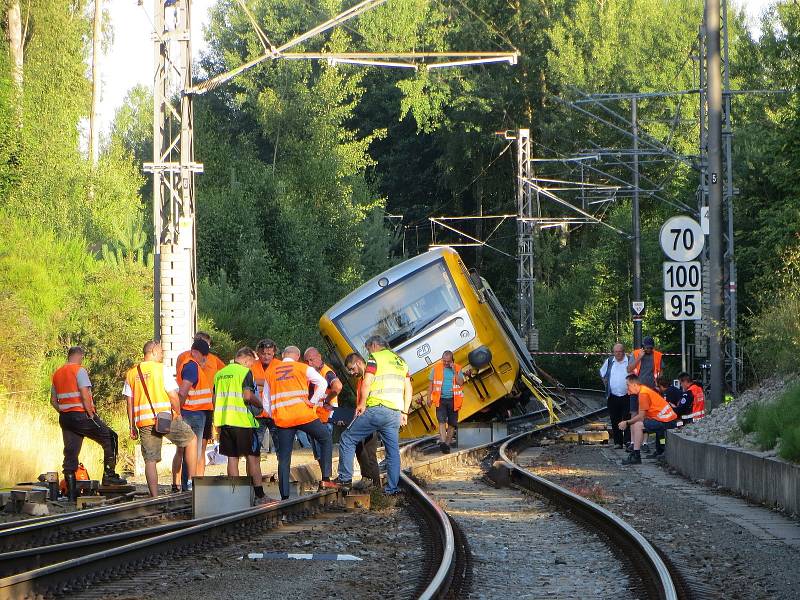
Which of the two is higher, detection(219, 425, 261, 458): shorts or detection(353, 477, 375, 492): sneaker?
detection(219, 425, 261, 458): shorts

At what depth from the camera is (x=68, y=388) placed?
15.9 metres

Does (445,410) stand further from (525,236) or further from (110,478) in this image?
(525,236)

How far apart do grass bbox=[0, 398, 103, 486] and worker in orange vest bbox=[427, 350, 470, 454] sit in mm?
5567

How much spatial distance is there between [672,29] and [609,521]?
170 feet

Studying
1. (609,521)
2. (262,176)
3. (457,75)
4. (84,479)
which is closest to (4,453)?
(84,479)

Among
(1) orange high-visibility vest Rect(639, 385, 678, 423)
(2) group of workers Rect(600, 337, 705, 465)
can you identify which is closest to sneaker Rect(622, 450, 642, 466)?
Answer: (2) group of workers Rect(600, 337, 705, 465)

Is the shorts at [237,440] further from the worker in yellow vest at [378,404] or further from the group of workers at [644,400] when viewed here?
the group of workers at [644,400]

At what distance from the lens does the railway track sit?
8977mm

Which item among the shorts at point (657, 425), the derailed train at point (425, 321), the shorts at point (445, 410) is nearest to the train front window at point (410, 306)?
the derailed train at point (425, 321)

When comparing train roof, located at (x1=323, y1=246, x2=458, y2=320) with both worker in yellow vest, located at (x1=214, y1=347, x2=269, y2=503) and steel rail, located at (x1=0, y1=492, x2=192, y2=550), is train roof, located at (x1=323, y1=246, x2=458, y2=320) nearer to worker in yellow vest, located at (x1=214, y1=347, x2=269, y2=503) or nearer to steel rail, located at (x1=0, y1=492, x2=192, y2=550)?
steel rail, located at (x1=0, y1=492, x2=192, y2=550)

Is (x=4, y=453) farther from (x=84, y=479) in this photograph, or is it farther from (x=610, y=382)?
(x=610, y=382)

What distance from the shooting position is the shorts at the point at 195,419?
1614 cm

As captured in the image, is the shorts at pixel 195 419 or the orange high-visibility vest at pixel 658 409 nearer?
the shorts at pixel 195 419

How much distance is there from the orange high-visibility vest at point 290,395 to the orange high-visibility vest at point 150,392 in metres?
1.27
